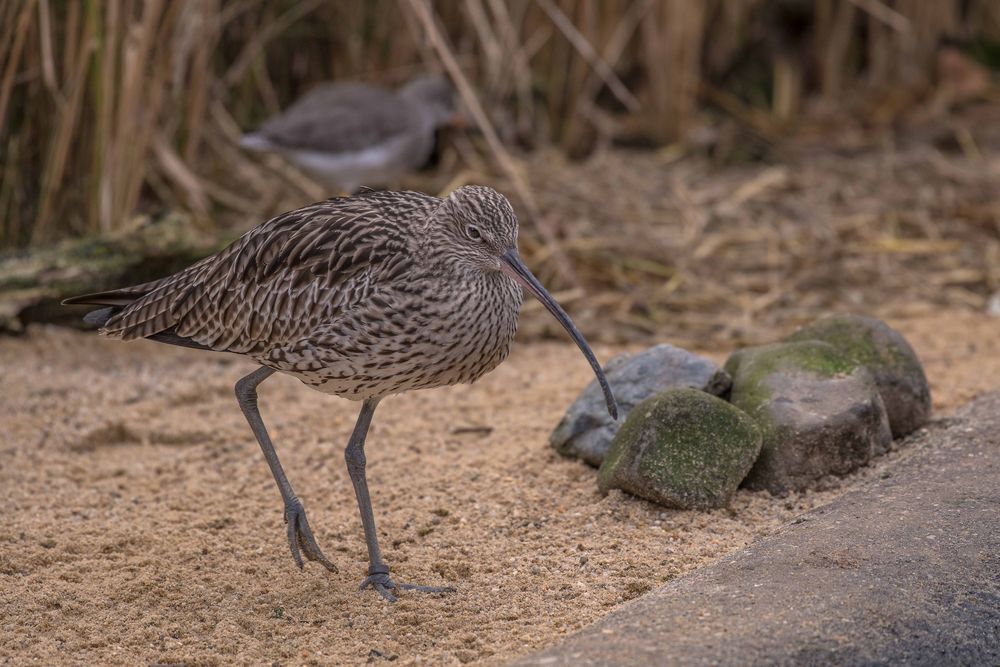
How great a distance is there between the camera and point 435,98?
8.98 meters

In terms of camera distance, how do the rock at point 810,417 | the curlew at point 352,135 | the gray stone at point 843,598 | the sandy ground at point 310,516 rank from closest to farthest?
the gray stone at point 843,598
the sandy ground at point 310,516
the rock at point 810,417
the curlew at point 352,135

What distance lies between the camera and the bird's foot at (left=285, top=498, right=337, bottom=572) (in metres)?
4.17

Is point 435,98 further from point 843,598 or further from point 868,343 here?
point 843,598

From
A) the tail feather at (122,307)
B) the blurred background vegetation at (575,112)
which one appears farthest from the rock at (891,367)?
the tail feather at (122,307)

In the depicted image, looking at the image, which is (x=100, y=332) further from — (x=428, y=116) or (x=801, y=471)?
(x=428, y=116)

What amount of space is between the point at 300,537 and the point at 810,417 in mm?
1794

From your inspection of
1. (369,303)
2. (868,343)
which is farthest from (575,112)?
(369,303)

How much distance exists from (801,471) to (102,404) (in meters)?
3.05

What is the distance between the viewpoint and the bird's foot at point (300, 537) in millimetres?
4168

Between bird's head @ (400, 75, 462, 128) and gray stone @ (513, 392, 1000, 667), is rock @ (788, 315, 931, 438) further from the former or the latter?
bird's head @ (400, 75, 462, 128)

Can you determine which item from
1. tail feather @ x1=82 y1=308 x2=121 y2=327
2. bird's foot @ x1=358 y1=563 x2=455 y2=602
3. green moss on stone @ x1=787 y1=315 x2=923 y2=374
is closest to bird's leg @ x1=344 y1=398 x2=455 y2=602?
bird's foot @ x1=358 y1=563 x2=455 y2=602

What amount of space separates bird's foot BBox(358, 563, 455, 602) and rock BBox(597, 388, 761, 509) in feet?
2.53

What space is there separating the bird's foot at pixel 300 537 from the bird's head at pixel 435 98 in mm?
4929

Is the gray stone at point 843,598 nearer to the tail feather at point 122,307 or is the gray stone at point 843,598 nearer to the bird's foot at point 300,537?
the bird's foot at point 300,537
